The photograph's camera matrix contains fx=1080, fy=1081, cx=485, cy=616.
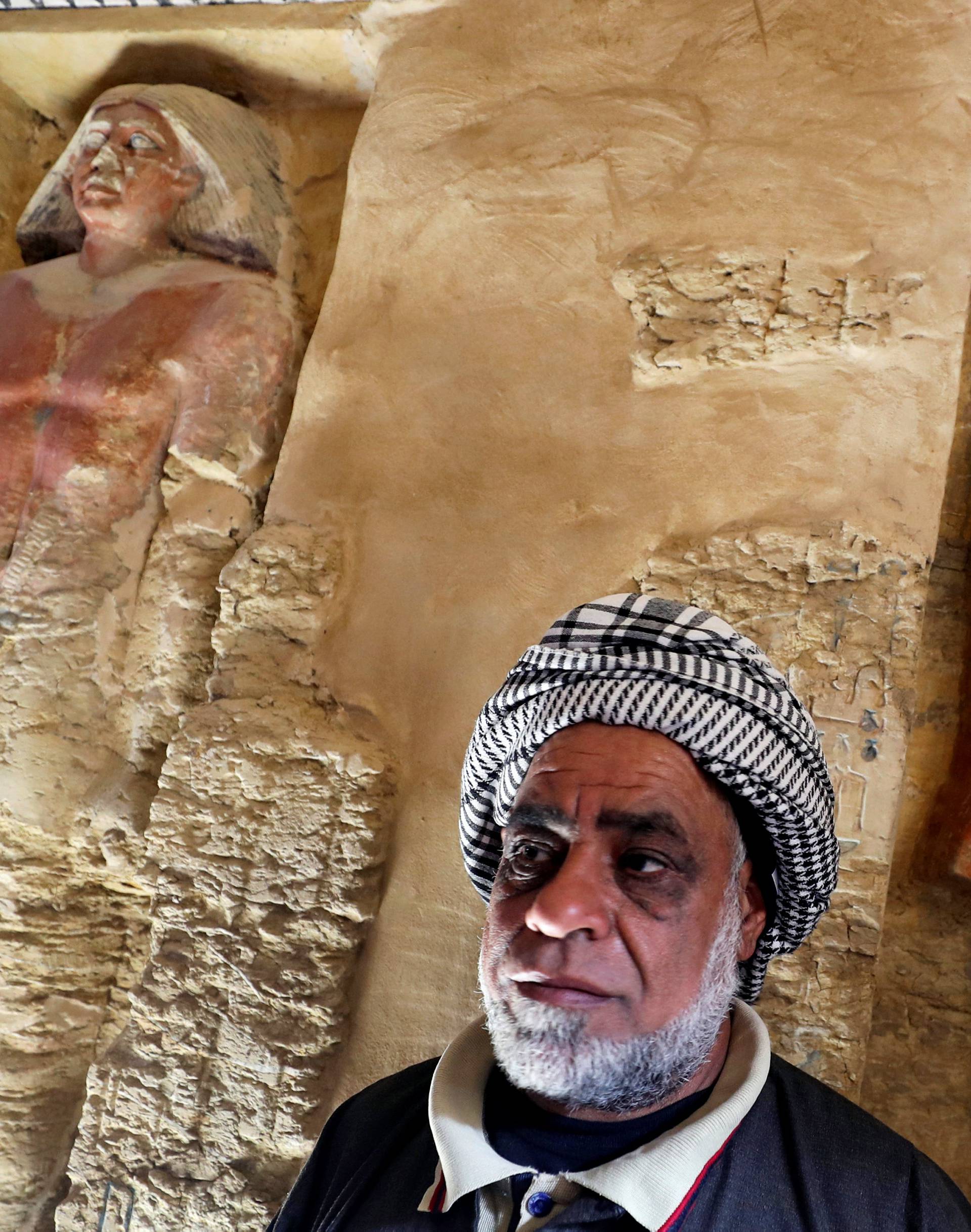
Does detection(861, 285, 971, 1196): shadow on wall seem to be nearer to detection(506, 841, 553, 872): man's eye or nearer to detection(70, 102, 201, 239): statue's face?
detection(506, 841, 553, 872): man's eye

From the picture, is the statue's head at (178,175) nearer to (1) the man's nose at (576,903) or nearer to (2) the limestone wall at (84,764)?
(2) the limestone wall at (84,764)

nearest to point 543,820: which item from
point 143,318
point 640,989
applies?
point 640,989

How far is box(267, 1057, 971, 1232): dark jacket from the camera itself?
1121mm

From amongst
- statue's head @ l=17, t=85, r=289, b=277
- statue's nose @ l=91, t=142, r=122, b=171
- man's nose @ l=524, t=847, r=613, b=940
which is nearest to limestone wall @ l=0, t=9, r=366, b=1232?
statue's head @ l=17, t=85, r=289, b=277

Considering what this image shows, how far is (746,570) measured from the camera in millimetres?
1816

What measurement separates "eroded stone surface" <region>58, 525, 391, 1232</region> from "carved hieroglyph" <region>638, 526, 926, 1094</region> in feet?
2.26

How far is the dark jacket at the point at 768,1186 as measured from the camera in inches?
44.1

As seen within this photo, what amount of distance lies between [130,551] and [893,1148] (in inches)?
70.7

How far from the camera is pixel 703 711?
1.26 meters

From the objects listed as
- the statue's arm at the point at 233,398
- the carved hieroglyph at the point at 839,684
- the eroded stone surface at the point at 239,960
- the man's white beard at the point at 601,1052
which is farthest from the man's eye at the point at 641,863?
the statue's arm at the point at 233,398

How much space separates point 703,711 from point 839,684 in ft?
1.87

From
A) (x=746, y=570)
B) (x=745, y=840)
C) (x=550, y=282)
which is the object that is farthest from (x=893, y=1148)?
(x=550, y=282)

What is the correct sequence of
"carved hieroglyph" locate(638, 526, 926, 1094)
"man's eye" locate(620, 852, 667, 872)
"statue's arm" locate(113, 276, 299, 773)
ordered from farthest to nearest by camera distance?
1. "statue's arm" locate(113, 276, 299, 773)
2. "carved hieroglyph" locate(638, 526, 926, 1094)
3. "man's eye" locate(620, 852, 667, 872)

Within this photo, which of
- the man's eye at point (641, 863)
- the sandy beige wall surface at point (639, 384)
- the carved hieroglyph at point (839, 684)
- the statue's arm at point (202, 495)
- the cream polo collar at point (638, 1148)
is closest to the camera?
the cream polo collar at point (638, 1148)
